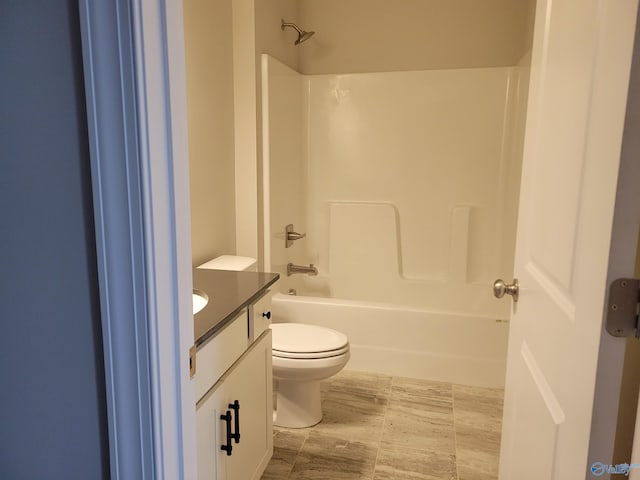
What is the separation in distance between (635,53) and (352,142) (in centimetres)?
273

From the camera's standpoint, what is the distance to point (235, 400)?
4.58 ft

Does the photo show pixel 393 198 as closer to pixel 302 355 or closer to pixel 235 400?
pixel 302 355

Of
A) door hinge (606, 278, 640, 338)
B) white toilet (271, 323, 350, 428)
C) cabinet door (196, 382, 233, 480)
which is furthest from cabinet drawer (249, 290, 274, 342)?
door hinge (606, 278, 640, 338)

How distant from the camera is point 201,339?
1.14m

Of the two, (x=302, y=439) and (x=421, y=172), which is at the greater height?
(x=421, y=172)

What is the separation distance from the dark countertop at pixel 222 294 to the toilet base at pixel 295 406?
2.38 feet

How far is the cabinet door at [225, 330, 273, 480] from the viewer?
1435mm

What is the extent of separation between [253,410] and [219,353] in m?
0.41

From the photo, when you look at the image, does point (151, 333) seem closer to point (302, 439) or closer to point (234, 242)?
point (302, 439)

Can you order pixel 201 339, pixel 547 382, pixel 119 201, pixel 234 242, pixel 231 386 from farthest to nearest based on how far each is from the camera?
1. pixel 234 242
2. pixel 231 386
3. pixel 201 339
4. pixel 547 382
5. pixel 119 201

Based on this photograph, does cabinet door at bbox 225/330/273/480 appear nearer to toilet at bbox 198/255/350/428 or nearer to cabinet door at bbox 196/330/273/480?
cabinet door at bbox 196/330/273/480

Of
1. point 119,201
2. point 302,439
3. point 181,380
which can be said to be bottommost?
point 302,439

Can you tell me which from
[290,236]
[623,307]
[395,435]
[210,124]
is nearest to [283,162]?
[290,236]

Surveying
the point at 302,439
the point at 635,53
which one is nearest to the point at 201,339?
the point at 635,53
